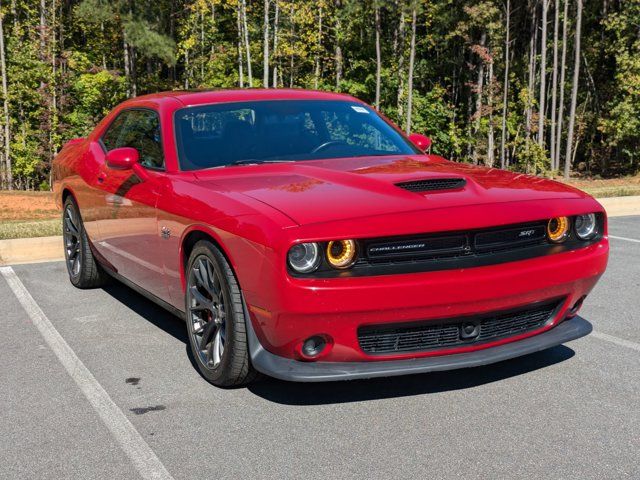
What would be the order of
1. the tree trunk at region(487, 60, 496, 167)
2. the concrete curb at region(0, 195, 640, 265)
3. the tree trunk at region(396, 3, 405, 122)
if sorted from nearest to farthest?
the concrete curb at region(0, 195, 640, 265)
the tree trunk at region(487, 60, 496, 167)
the tree trunk at region(396, 3, 405, 122)

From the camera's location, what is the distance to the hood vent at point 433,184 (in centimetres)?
388

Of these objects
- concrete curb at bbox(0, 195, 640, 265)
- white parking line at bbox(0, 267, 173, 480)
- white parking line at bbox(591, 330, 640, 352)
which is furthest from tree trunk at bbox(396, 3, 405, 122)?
white parking line at bbox(591, 330, 640, 352)

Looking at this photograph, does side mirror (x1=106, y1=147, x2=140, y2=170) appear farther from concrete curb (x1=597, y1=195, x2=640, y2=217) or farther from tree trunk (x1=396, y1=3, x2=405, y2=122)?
tree trunk (x1=396, y1=3, x2=405, y2=122)

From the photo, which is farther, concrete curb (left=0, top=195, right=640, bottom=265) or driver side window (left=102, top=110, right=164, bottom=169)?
concrete curb (left=0, top=195, right=640, bottom=265)

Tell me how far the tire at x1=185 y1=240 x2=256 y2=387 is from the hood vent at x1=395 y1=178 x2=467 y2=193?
0.98m

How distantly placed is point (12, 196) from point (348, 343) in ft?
49.6

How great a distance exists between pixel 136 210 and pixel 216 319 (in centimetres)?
125

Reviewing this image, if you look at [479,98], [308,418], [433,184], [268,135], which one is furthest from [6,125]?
[308,418]

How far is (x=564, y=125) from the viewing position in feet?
158

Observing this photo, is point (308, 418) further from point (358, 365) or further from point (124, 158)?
point (124, 158)

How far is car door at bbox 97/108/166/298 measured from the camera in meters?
4.77

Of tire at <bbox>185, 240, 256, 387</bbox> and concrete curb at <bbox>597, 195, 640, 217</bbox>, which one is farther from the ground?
tire at <bbox>185, 240, 256, 387</bbox>

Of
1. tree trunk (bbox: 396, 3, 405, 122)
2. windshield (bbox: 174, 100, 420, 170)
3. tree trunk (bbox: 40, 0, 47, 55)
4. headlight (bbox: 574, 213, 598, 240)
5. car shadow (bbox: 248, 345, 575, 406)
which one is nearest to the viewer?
car shadow (bbox: 248, 345, 575, 406)

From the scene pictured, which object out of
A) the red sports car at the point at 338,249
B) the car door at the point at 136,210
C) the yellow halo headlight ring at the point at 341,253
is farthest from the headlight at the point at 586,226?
the car door at the point at 136,210
